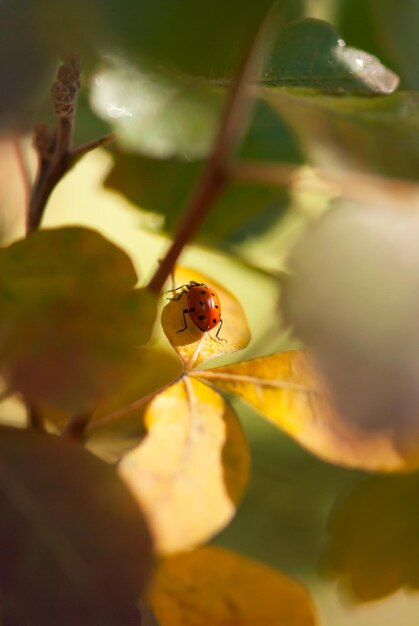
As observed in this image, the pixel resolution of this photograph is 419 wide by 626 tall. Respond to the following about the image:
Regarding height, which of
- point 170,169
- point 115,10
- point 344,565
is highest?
point 115,10

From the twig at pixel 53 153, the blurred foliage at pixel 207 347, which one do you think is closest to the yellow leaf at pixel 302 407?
the blurred foliage at pixel 207 347

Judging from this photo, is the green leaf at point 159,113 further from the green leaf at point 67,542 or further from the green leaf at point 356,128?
the green leaf at point 67,542

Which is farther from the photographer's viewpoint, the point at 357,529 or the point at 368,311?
the point at 357,529

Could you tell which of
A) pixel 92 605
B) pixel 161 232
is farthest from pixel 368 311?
pixel 161 232

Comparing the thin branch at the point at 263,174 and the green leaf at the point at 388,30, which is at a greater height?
the green leaf at the point at 388,30

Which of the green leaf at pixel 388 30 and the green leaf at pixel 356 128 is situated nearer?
the green leaf at pixel 356 128

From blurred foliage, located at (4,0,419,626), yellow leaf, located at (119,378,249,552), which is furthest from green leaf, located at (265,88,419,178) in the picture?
yellow leaf, located at (119,378,249,552)

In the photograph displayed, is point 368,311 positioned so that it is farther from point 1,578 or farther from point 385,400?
point 1,578
